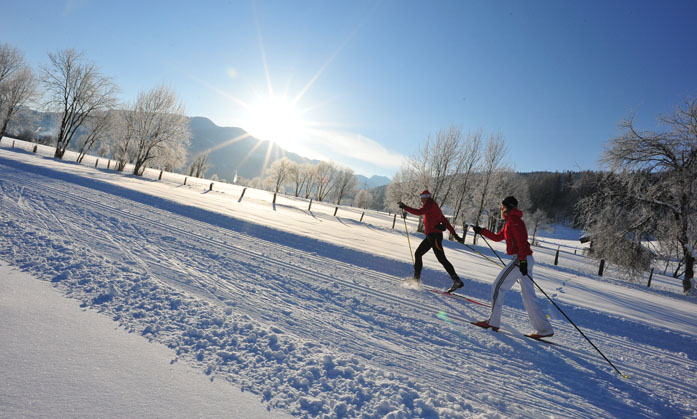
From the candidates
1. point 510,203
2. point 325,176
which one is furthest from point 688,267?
point 325,176

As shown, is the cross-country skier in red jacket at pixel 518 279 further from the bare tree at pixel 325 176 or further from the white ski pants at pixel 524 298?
the bare tree at pixel 325 176

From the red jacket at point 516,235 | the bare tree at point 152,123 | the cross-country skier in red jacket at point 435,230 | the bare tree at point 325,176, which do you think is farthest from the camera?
the bare tree at point 325,176

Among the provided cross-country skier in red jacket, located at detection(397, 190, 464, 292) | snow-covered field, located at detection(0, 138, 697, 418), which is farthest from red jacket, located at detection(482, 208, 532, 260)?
cross-country skier in red jacket, located at detection(397, 190, 464, 292)

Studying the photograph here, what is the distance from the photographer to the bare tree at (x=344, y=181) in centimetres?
8119

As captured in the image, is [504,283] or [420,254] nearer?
[504,283]

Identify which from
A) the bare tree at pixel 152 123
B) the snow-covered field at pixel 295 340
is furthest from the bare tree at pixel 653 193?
the bare tree at pixel 152 123

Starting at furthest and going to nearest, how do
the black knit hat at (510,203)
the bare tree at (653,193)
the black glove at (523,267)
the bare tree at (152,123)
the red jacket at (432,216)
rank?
1. the bare tree at (152,123)
2. the bare tree at (653,193)
3. the red jacket at (432,216)
4. the black knit hat at (510,203)
5. the black glove at (523,267)

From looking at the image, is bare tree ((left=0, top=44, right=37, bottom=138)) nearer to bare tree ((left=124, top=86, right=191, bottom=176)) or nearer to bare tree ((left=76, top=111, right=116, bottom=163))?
bare tree ((left=76, top=111, right=116, bottom=163))

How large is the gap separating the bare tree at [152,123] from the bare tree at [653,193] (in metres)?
39.1

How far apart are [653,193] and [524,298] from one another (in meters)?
13.8

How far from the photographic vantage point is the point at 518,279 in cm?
428

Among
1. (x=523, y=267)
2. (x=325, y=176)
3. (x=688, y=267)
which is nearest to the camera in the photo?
(x=523, y=267)

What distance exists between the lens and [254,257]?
5.88 metres

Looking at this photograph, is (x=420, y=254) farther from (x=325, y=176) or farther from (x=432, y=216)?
(x=325, y=176)
